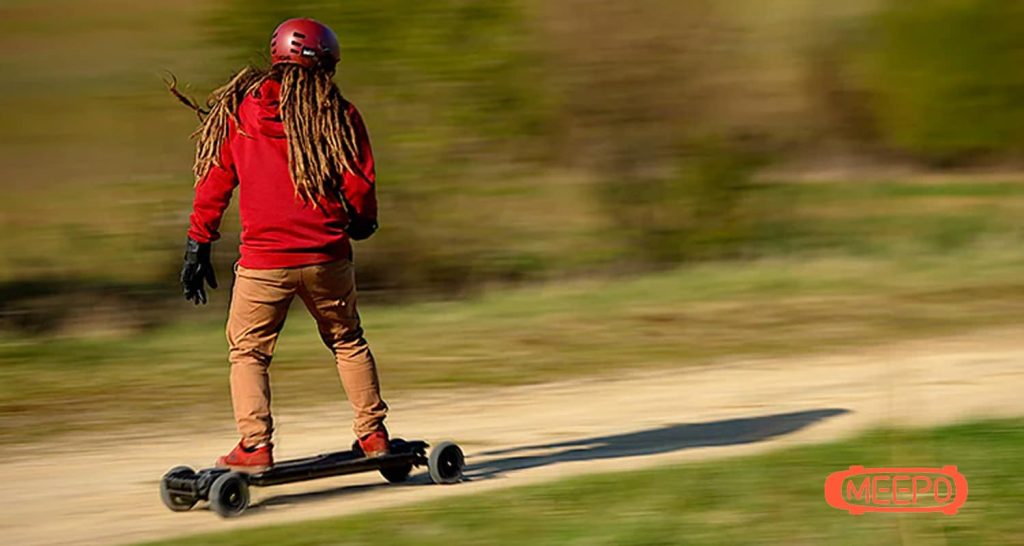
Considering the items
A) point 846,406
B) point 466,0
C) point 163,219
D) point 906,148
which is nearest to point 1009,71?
point 906,148

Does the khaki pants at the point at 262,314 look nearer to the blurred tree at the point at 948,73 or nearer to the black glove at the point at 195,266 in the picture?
the black glove at the point at 195,266

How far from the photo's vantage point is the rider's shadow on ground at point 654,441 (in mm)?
8641

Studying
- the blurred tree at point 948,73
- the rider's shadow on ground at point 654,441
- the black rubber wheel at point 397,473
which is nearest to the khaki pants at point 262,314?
the black rubber wheel at point 397,473

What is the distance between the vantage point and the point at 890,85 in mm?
23359

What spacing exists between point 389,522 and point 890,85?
17.5 metres

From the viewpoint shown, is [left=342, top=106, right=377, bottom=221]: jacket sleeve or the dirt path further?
the dirt path

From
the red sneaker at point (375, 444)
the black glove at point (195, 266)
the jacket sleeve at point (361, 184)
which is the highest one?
the jacket sleeve at point (361, 184)

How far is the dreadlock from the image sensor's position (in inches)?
288

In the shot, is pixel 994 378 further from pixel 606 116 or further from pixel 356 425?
pixel 606 116

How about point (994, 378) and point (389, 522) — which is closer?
point (389, 522)

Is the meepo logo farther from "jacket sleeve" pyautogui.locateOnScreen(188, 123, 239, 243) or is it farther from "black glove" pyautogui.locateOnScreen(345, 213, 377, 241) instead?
"jacket sleeve" pyautogui.locateOnScreen(188, 123, 239, 243)

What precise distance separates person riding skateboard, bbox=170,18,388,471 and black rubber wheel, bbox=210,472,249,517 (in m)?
0.14

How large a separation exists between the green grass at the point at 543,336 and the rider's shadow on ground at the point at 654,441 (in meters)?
2.08

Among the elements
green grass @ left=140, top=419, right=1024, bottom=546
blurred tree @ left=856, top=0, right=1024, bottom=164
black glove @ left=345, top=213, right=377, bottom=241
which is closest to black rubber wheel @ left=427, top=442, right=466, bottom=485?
green grass @ left=140, top=419, right=1024, bottom=546
